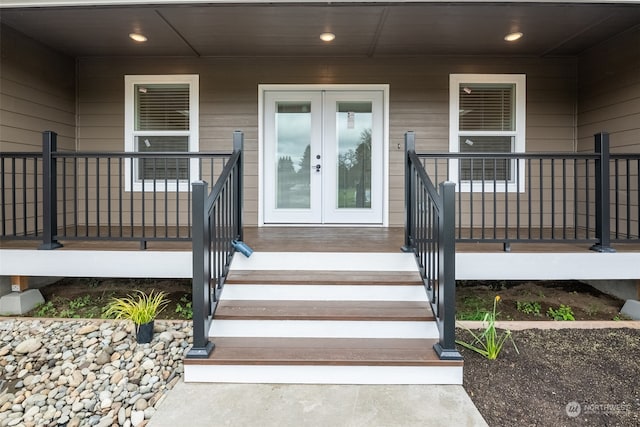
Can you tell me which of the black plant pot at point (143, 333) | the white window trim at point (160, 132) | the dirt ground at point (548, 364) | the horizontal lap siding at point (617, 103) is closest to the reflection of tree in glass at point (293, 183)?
the white window trim at point (160, 132)

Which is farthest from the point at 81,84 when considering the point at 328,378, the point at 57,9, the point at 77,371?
the point at 328,378

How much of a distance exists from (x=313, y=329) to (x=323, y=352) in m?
0.25

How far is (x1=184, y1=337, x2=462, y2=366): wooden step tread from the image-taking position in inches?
93.3

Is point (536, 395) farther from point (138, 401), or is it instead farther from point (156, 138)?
Answer: point (156, 138)

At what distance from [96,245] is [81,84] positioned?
9.81 feet

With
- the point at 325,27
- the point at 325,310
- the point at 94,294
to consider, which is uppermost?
the point at 325,27

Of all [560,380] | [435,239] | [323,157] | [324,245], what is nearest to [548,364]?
[560,380]

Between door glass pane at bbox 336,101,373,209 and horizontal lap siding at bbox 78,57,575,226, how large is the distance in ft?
1.07

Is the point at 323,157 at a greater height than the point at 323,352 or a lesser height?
greater

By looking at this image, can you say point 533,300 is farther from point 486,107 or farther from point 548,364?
point 486,107

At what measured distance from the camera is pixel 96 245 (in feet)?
12.4

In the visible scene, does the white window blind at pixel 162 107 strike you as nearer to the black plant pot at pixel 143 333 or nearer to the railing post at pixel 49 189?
the railing post at pixel 49 189

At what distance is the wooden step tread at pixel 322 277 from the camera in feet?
9.84

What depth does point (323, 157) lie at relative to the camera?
210 inches
